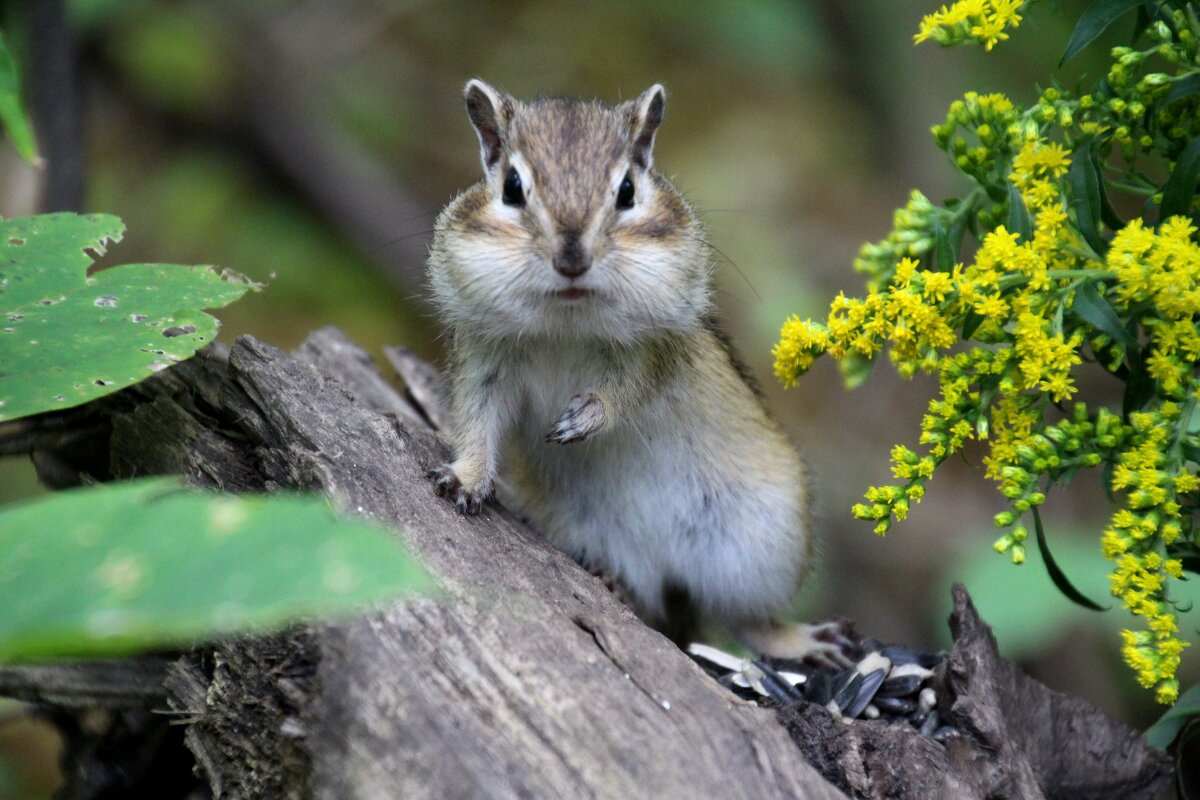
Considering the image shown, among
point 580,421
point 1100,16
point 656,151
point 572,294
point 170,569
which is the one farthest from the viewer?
point 656,151

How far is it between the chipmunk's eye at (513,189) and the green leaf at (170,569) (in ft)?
6.13

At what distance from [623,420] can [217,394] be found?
1.04m

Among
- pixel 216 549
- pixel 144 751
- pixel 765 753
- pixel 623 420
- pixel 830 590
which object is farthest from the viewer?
pixel 830 590

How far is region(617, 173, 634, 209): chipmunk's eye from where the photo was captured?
9.82 feet

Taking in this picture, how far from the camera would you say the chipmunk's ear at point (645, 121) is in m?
3.17

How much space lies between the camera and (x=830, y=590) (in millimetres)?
6273

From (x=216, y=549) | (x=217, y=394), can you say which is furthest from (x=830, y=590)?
(x=216, y=549)

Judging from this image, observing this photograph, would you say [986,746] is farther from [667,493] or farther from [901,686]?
[667,493]

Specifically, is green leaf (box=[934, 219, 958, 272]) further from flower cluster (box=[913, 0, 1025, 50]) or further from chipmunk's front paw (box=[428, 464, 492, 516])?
chipmunk's front paw (box=[428, 464, 492, 516])

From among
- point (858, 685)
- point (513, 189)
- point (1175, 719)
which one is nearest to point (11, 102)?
point (513, 189)

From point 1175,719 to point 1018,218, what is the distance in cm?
125

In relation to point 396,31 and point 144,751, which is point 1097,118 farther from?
point 396,31

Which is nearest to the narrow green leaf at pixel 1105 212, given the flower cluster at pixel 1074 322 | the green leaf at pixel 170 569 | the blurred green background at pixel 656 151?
the flower cluster at pixel 1074 322

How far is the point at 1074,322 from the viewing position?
2492 millimetres
